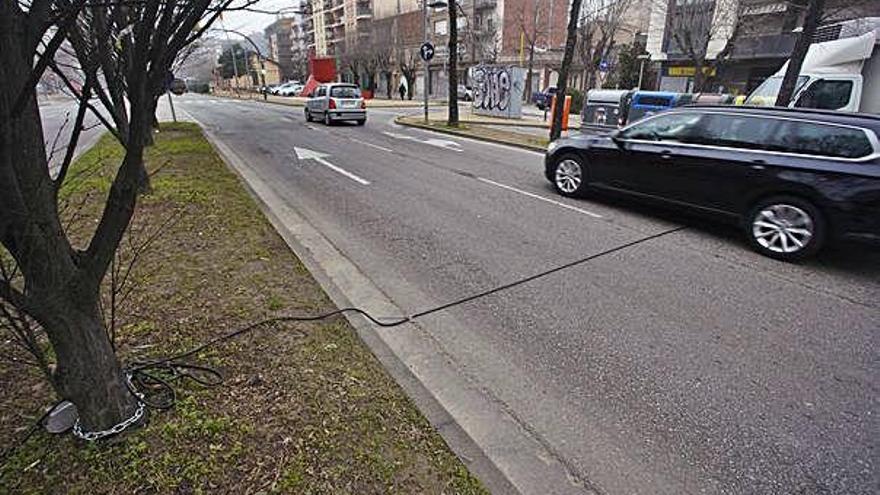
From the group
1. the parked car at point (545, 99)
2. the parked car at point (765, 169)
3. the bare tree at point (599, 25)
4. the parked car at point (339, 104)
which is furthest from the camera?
the bare tree at point (599, 25)

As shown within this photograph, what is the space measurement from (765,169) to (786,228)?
2.32 ft

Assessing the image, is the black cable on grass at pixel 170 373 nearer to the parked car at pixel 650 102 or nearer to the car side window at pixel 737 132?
Result: the car side window at pixel 737 132

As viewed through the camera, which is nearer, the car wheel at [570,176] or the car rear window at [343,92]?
the car wheel at [570,176]

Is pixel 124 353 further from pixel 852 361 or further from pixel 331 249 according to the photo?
pixel 852 361

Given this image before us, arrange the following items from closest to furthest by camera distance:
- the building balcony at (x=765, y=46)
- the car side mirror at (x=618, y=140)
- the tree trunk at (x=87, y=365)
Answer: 1. the tree trunk at (x=87, y=365)
2. the car side mirror at (x=618, y=140)
3. the building balcony at (x=765, y=46)

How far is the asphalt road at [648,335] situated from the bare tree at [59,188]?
7.05 ft

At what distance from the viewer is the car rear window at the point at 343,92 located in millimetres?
19297

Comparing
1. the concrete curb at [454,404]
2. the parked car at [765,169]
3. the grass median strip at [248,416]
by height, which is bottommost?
the concrete curb at [454,404]

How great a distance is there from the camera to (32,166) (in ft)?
6.22

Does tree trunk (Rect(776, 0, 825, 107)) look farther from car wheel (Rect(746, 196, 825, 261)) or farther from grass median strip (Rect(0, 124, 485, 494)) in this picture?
grass median strip (Rect(0, 124, 485, 494))

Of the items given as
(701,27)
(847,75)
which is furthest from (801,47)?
(701,27)

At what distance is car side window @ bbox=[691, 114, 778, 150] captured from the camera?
5648 millimetres

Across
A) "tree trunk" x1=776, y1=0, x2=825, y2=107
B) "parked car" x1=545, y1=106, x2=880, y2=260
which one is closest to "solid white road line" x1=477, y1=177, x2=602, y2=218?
"parked car" x1=545, y1=106, x2=880, y2=260

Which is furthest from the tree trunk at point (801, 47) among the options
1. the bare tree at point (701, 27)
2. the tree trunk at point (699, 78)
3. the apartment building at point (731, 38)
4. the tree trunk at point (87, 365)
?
the bare tree at point (701, 27)
